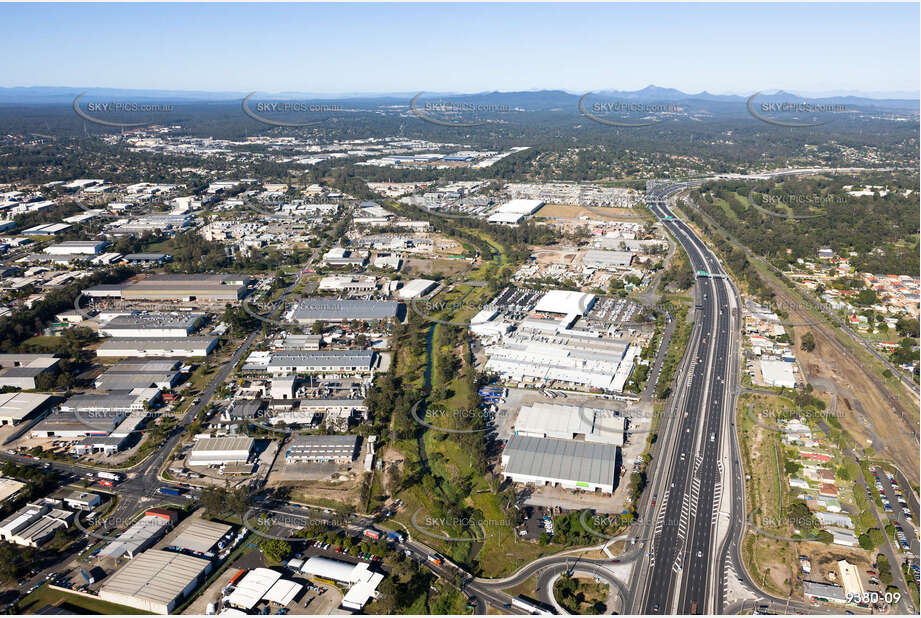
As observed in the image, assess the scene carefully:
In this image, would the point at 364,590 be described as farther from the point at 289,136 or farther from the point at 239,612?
the point at 289,136

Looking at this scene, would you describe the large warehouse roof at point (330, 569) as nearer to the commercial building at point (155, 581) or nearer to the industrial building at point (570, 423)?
the commercial building at point (155, 581)

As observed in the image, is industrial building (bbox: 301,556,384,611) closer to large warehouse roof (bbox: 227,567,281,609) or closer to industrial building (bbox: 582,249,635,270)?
large warehouse roof (bbox: 227,567,281,609)

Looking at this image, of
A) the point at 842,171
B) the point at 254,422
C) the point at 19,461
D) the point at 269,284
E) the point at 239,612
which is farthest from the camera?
the point at 842,171

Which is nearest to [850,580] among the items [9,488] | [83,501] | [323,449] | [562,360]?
[562,360]

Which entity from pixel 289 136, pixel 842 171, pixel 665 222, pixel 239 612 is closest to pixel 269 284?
pixel 239 612

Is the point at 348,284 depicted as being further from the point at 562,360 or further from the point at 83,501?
the point at 83,501

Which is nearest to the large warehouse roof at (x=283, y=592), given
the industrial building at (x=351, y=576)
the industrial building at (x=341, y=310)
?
the industrial building at (x=351, y=576)

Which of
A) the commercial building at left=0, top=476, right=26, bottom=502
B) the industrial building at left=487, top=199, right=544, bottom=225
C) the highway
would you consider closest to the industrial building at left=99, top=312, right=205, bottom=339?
the commercial building at left=0, top=476, right=26, bottom=502
